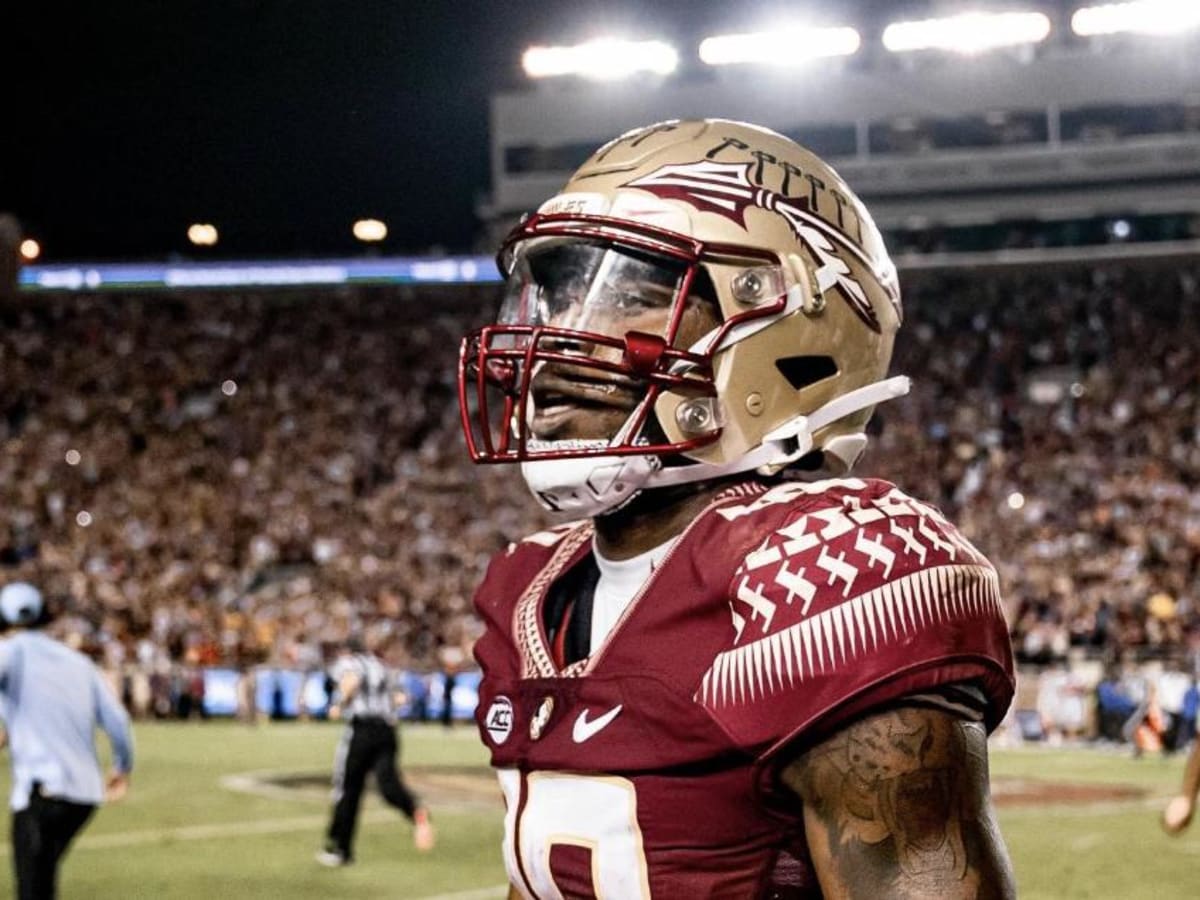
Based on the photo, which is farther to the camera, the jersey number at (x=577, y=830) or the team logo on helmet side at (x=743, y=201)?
the team logo on helmet side at (x=743, y=201)

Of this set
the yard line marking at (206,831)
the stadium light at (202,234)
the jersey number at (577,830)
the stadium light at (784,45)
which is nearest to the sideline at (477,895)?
the yard line marking at (206,831)

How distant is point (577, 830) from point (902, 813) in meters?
0.40

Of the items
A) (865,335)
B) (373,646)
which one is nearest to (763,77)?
(373,646)

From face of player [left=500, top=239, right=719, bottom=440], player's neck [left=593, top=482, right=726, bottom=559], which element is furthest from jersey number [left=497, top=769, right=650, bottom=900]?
face of player [left=500, top=239, right=719, bottom=440]

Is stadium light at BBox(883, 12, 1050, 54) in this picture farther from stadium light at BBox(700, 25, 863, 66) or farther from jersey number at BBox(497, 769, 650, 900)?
jersey number at BBox(497, 769, 650, 900)

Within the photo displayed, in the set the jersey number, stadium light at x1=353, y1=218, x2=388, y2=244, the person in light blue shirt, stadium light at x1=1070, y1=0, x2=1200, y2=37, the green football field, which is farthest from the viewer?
stadium light at x1=353, y1=218, x2=388, y2=244

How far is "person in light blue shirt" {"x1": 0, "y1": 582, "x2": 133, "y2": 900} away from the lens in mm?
6340

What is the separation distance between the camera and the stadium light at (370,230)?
3009 cm

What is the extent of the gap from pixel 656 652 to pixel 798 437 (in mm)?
373

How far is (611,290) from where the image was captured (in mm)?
1959

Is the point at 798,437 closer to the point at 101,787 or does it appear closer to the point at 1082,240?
the point at 101,787

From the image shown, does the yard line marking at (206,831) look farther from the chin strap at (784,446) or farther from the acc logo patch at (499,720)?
the chin strap at (784,446)

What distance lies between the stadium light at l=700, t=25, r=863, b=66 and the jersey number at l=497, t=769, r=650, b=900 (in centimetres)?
2532

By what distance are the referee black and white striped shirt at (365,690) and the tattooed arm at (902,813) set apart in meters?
Result: 8.10
